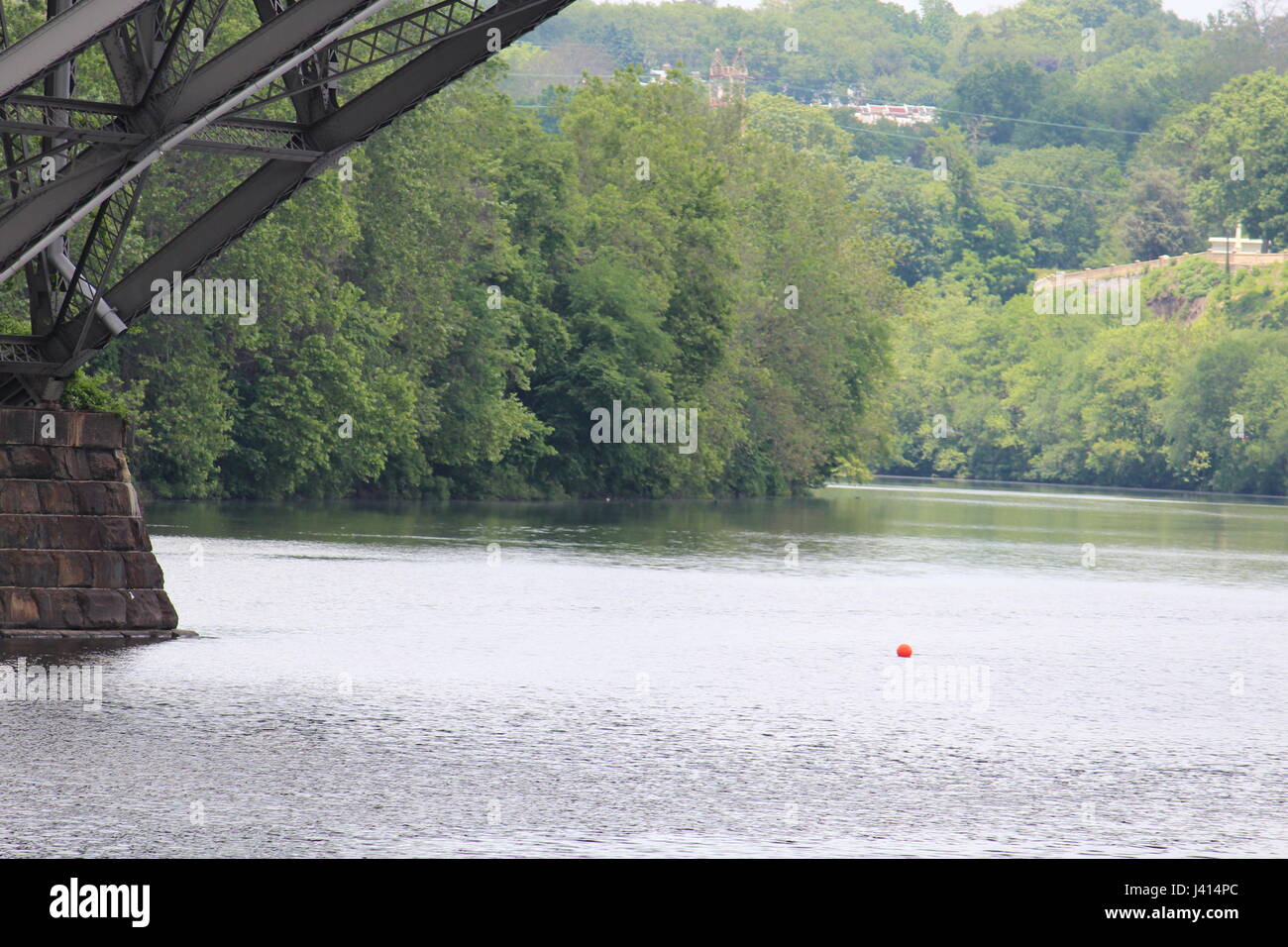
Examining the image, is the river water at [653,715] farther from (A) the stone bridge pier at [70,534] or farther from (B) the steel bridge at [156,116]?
(B) the steel bridge at [156,116]

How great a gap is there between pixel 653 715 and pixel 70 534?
24.3 ft

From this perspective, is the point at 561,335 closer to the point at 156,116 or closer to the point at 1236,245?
the point at 156,116

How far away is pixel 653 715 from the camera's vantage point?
20.2m

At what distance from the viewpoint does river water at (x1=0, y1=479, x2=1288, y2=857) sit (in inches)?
570

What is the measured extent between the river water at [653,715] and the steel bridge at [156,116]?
395cm

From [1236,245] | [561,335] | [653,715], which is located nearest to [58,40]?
[653,715]

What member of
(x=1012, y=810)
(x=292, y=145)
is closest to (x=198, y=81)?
(x=292, y=145)

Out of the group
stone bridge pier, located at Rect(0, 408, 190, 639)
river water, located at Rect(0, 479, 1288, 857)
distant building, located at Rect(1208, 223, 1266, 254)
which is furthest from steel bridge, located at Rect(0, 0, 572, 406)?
distant building, located at Rect(1208, 223, 1266, 254)

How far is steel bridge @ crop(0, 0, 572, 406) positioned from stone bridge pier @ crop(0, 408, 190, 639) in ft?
3.21

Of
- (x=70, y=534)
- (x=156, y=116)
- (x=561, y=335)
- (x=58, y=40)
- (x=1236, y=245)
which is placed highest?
(x=1236, y=245)

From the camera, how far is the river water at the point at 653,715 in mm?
14469

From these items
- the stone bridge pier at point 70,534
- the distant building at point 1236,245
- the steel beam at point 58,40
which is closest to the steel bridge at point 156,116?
the steel beam at point 58,40

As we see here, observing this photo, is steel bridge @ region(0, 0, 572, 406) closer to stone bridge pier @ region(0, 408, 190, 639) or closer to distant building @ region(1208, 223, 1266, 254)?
stone bridge pier @ region(0, 408, 190, 639)

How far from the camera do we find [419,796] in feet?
50.4
